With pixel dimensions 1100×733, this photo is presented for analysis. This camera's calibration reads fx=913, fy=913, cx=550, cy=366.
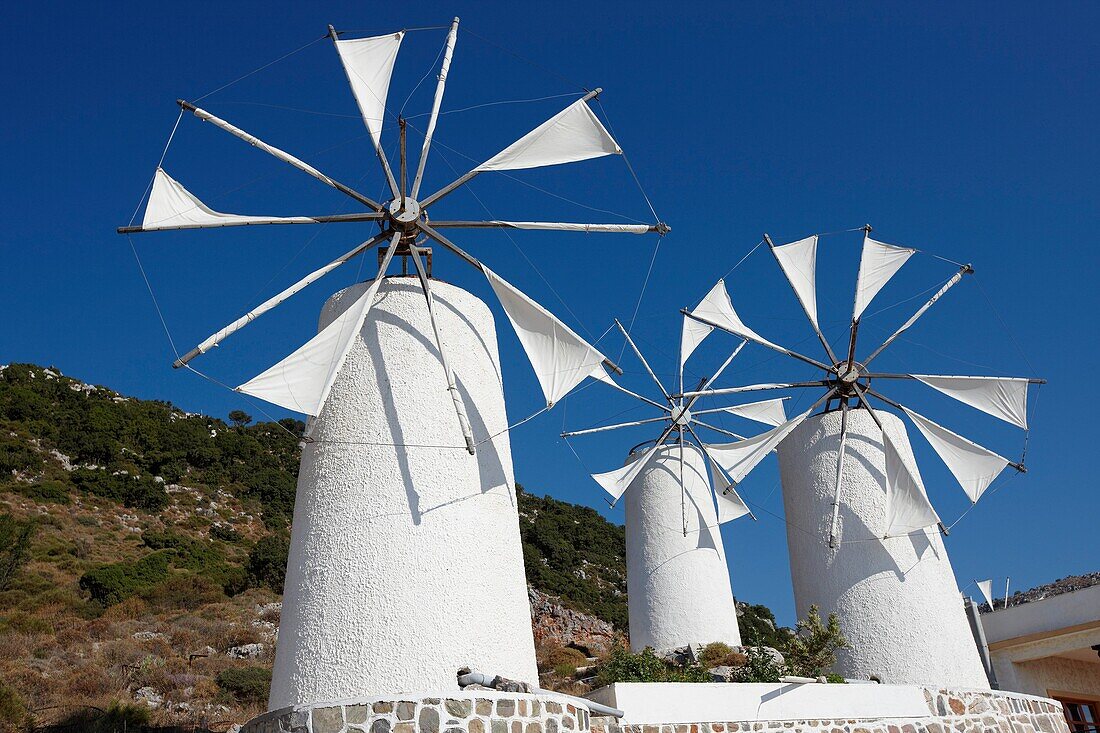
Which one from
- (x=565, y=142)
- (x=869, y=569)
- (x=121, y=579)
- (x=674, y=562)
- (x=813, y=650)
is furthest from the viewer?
(x=121, y=579)

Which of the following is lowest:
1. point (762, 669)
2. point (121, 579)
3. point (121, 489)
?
point (762, 669)

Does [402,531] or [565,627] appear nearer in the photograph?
[402,531]

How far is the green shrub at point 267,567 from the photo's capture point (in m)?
23.1

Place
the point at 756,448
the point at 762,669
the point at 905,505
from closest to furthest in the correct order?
the point at 762,669, the point at 905,505, the point at 756,448

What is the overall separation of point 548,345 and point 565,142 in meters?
2.12

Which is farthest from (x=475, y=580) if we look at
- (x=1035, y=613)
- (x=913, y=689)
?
(x=1035, y=613)

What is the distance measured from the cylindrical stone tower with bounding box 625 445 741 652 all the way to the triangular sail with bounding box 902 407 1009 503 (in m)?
3.89

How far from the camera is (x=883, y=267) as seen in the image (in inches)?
547

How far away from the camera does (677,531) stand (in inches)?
595

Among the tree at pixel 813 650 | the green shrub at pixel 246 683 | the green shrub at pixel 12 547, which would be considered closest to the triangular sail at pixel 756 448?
the tree at pixel 813 650

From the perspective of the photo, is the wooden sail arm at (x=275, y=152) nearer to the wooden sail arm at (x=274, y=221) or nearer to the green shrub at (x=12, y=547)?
the wooden sail arm at (x=274, y=221)

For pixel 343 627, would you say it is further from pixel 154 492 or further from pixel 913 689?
pixel 154 492

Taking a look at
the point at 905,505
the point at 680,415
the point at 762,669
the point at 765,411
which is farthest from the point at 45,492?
the point at 905,505

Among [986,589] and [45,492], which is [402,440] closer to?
[986,589]
